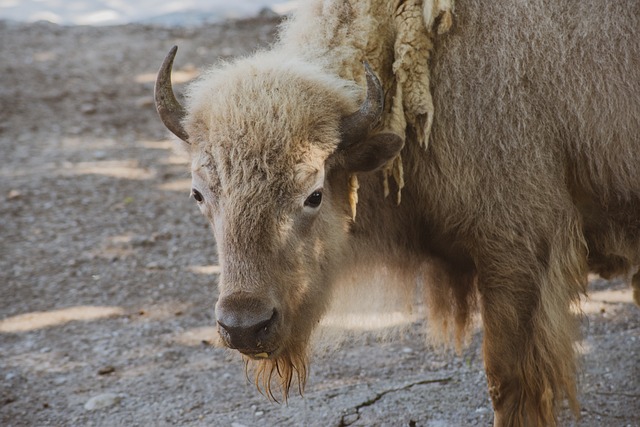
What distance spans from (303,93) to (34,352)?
8.75 ft

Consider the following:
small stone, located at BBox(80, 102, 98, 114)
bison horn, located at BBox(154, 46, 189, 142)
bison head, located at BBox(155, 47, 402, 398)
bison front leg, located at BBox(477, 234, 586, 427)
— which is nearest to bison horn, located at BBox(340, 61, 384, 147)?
bison head, located at BBox(155, 47, 402, 398)

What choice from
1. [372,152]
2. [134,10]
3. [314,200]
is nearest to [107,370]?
[314,200]

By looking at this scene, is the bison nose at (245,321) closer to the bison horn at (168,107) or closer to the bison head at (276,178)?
the bison head at (276,178)

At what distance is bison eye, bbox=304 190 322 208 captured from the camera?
10.7ft

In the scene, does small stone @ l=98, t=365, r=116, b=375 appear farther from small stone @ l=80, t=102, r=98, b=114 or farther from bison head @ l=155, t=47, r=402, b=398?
small stone @ l=80, t=102, r=98, b=114

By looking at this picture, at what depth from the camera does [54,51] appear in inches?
390

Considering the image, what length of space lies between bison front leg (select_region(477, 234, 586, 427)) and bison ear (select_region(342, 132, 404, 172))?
0.70 meters

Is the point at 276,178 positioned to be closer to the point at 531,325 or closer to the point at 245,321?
the point at 245,321

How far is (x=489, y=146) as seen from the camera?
3535 millimetres

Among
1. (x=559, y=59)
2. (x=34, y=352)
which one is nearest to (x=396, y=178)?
(x=559, y=59)

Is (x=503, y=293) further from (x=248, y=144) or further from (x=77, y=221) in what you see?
(x=77, y=221)

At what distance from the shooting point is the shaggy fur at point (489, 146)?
11.3 ft

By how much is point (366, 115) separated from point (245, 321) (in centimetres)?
100

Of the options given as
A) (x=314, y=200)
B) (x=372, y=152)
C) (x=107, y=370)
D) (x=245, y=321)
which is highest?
(x=372, y=152)
